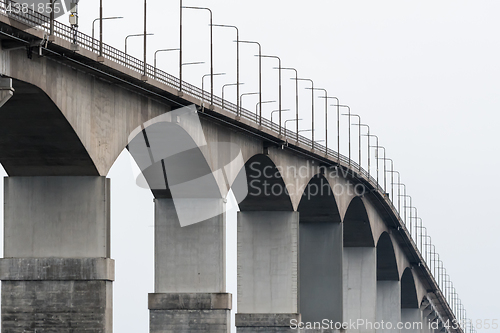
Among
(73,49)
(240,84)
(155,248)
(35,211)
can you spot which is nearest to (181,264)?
(155,248)

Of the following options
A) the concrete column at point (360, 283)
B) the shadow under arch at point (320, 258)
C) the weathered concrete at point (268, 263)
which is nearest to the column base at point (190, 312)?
the weathered concrete at point (268, 263)

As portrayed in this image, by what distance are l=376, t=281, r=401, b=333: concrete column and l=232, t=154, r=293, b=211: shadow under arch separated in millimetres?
44552

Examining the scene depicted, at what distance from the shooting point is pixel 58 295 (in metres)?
38.8

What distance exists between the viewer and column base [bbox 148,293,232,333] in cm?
5378

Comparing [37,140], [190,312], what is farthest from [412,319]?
[37,140]

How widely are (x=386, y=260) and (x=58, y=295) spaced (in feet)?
242

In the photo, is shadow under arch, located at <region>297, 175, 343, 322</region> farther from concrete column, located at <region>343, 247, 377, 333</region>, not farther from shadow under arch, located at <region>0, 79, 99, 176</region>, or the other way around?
shadow under arch, located at <region>0, 79, 99, 176</region>

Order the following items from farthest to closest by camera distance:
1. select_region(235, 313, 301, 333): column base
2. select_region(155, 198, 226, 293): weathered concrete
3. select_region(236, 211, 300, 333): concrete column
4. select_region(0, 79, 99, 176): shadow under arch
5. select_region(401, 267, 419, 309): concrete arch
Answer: select_region(401, 267, 419, 309): concrete arch → select_region(236, 211, 300, 333): concrete column → select_region(235, 313, 301, 333): column base → select_region(155, 198, 226, 293): weathered concrete → select_region(0, 79, 99, 176): shadow under arch

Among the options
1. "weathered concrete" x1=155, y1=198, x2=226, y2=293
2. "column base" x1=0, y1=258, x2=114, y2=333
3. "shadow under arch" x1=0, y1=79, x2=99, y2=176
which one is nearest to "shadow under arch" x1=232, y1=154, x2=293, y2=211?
"weathered concrete" x1=155, y1=198, x2=226, y2=293

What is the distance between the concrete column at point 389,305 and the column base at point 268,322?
43412mm

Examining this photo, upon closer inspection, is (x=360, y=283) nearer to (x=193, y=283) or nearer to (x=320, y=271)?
(x=320, y=271)

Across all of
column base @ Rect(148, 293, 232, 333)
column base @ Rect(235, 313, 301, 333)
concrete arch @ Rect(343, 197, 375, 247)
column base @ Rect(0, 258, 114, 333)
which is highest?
concrete arch @ Rect(343, 197, 375, 247)

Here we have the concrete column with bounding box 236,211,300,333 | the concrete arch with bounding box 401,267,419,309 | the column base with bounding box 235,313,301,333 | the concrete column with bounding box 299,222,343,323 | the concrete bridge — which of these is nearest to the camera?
the concrete bridge

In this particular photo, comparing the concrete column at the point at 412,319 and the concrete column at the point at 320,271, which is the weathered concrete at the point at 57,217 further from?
the concrete column at the point at 412,319
